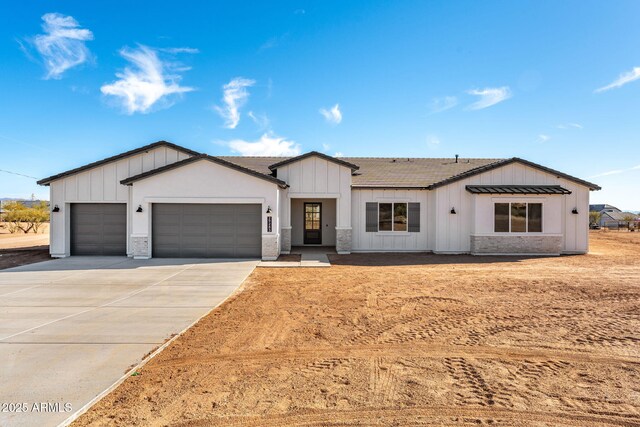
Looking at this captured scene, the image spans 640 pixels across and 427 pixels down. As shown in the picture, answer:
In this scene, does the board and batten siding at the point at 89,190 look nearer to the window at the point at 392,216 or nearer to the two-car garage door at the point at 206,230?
the two-car garage door at the point at 206,230

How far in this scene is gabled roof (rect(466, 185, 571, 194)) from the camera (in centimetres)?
1463

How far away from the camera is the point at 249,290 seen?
863 centimetres

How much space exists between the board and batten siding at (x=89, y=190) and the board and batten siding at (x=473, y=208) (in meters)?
13.6

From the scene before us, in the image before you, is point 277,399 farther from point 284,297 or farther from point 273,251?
point 273,251

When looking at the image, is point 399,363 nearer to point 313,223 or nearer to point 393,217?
point 393,217

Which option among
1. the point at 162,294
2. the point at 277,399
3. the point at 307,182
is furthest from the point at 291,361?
the point at 307,182

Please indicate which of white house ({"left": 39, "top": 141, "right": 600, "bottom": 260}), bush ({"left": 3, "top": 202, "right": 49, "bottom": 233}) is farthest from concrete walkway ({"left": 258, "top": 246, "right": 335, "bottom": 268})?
bush ({"left": 3, "top": 202, "right": 49, "bottom": 233})

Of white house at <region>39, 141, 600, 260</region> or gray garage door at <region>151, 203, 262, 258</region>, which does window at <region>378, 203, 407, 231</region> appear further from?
gray garage door at <region>151, 203, 262, 258</region>

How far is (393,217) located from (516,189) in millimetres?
5512

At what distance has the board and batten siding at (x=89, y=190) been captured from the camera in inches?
556

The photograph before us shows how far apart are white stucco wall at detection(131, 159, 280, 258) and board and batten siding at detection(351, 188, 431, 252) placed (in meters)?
4.34

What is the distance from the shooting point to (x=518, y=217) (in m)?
15.0

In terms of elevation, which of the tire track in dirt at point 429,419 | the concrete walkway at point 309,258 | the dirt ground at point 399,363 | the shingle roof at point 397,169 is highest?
the shingle roof at point 397,169

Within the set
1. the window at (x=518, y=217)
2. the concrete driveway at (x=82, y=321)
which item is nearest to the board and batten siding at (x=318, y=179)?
the concrete driveway at (x=82, y=321)
